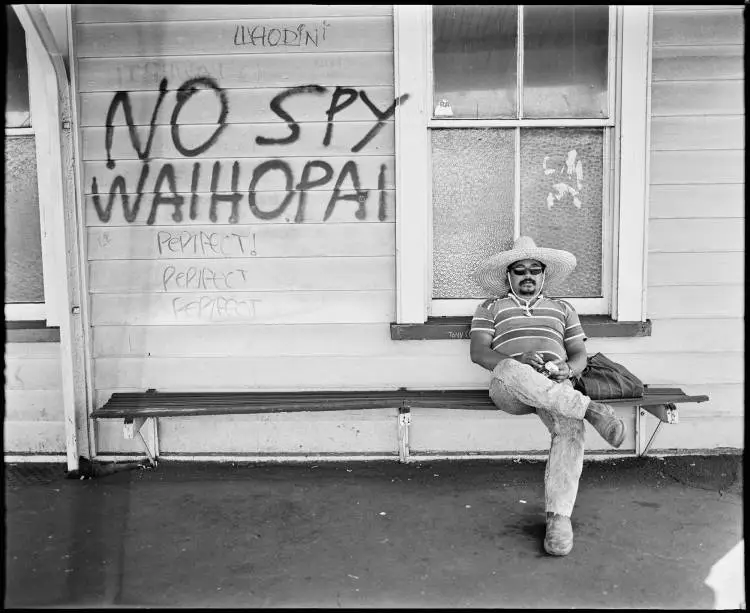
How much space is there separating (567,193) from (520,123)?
495 millimetres

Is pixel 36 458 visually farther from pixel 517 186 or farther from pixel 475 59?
pixel 475 59

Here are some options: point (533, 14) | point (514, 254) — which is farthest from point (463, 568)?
point (533, 14)

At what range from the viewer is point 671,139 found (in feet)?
13.5

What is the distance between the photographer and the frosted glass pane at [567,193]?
4.20 meters

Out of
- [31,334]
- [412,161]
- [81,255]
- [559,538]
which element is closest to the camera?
[559,538]

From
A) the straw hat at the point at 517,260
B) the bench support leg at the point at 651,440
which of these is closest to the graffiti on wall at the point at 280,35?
the straw hat at the point at 517,260

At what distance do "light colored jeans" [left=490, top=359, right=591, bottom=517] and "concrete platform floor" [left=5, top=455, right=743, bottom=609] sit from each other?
0.26 metres

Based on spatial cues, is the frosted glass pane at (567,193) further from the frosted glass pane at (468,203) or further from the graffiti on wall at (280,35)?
the graffiti on wall at (280,35)

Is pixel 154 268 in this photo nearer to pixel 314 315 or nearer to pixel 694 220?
pixel 314 315

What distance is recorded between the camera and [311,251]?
4.26 metres

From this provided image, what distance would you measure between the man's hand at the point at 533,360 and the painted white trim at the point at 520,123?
1366mm

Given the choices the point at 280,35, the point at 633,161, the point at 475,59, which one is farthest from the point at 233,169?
the point at 633,161

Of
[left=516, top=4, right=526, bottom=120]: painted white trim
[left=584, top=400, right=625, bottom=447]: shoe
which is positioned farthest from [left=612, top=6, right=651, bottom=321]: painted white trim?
[left=584, top=400, right=625, bottom=447]: shoe

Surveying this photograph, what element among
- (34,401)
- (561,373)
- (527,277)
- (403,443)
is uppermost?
(527,277)
